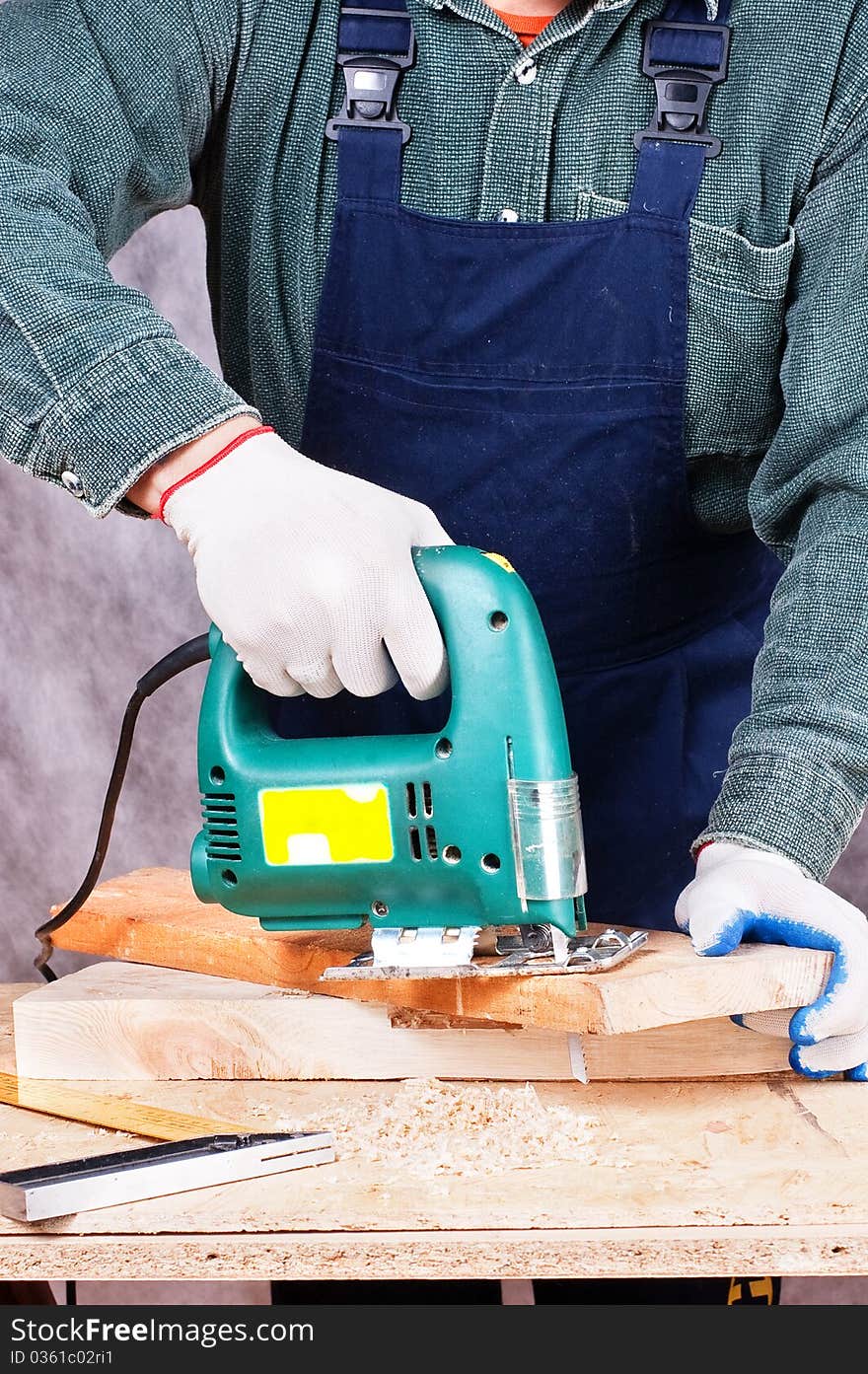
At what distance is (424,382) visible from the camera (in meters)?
1.66

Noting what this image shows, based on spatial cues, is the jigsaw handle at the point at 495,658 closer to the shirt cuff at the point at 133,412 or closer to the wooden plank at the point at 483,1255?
the shirt cuff at the point at 133,412

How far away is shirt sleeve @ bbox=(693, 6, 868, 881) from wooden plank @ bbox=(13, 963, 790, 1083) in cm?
22

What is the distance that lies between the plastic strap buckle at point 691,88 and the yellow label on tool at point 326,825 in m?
0.82

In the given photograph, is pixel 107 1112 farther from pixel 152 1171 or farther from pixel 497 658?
pixel 497 658

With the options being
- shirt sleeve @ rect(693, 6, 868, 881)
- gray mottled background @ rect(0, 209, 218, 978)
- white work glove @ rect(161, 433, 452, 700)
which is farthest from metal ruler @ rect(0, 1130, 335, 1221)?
gray mottled background @ rect(0, 209, 218, 978)

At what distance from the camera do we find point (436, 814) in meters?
1.31

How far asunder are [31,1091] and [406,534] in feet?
2.13

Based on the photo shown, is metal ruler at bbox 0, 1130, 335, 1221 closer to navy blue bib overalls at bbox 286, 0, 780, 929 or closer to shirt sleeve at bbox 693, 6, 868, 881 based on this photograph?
shirt sleeve at bbox 693, 6, 868, 881

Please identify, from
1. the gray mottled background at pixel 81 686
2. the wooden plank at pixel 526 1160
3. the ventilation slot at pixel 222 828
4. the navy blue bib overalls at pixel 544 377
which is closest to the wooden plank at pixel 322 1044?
the wooden plank at pixel 526 1160

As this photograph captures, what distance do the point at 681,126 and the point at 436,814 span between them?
0.84m

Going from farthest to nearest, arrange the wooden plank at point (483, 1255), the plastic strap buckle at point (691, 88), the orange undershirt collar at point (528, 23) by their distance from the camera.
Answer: the orange undershirt collar at point (528, 23) → the plastic strap buckle at point (691, 88) → the wooden plank at point (483, 1255)

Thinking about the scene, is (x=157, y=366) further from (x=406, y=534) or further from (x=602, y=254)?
(x=602, y=254)

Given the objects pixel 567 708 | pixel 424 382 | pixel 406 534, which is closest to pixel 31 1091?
pixel 406 534

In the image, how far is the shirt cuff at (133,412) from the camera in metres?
1.33
